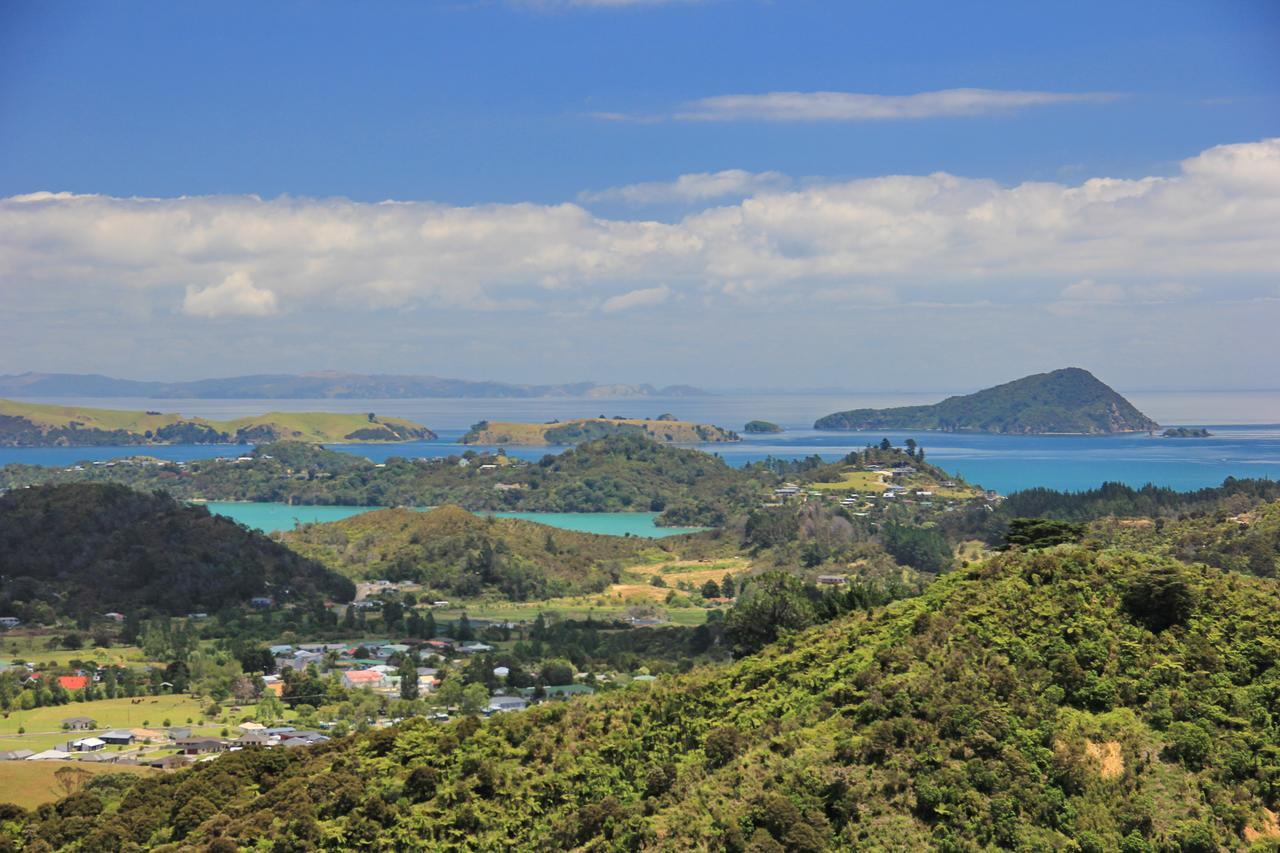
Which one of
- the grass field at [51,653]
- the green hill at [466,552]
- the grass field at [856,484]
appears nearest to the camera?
the grass field at [51,653]

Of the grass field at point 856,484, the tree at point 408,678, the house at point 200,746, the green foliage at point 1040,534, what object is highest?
the green foliage at point 1040,534

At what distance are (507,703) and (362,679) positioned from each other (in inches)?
383

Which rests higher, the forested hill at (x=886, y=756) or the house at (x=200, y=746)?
the forested hill at (x=886, y=756)

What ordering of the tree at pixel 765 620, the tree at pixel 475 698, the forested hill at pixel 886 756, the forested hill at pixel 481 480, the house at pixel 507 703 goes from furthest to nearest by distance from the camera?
the forested hill at pixel 481 480
the house at pixel 507 703
the tree at pixel 475 698
the tree at pixel 765 620
the forested hill at pixel 886 756

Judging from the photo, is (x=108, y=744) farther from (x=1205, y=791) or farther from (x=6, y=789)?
(x=1205, y=791)

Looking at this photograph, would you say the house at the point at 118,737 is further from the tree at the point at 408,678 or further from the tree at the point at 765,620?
the tree at the point at 765,620

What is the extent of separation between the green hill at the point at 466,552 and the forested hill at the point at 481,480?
4449 centimetres

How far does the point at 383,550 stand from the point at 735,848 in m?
81.0

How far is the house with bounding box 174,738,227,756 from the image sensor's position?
42719mm

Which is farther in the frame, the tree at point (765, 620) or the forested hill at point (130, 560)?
the forested hill at point (130, 560)

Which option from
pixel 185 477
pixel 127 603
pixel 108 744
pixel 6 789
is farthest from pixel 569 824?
pixel 185 477

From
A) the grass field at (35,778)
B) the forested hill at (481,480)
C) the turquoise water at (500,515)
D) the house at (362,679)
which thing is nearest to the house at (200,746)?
the grass field at (35,778)

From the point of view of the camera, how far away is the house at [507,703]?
49.4 meters

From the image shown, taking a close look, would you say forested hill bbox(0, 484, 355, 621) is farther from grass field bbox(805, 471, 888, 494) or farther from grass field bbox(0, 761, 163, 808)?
grass field bbox(805, 471, 888, 494)
